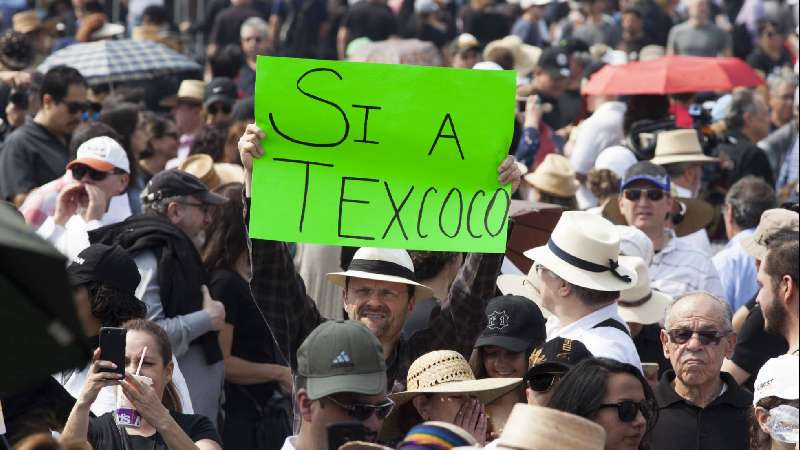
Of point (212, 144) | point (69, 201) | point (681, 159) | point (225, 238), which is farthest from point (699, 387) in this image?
point (212, 144)

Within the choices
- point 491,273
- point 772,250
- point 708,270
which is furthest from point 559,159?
point 491,273

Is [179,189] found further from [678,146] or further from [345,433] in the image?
[678,146]

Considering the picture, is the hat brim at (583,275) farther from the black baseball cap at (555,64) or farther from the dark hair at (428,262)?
the black baseball cap at (555,64)

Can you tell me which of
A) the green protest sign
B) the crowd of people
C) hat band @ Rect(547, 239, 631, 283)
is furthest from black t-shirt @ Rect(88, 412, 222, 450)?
hat band @ Rect(547, 239, 631, 283)

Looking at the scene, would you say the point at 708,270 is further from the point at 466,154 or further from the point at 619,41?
the point at 619,41

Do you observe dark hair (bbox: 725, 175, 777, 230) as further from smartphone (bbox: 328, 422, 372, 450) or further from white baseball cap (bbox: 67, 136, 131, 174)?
→ smartphone (bbox: 328, 422, 372, 450)

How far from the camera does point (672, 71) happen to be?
1227 cm

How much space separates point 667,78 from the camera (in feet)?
39.8

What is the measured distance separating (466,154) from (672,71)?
7.22m

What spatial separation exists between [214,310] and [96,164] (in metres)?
1.35

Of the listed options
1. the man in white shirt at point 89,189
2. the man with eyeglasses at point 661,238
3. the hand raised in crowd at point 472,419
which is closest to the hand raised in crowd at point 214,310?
the man in white shirt at point 89,189

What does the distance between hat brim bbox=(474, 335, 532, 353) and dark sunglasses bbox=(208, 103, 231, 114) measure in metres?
6.46

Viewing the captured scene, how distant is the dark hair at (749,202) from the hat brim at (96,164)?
146 inches

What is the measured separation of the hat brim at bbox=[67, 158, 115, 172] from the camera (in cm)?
765
